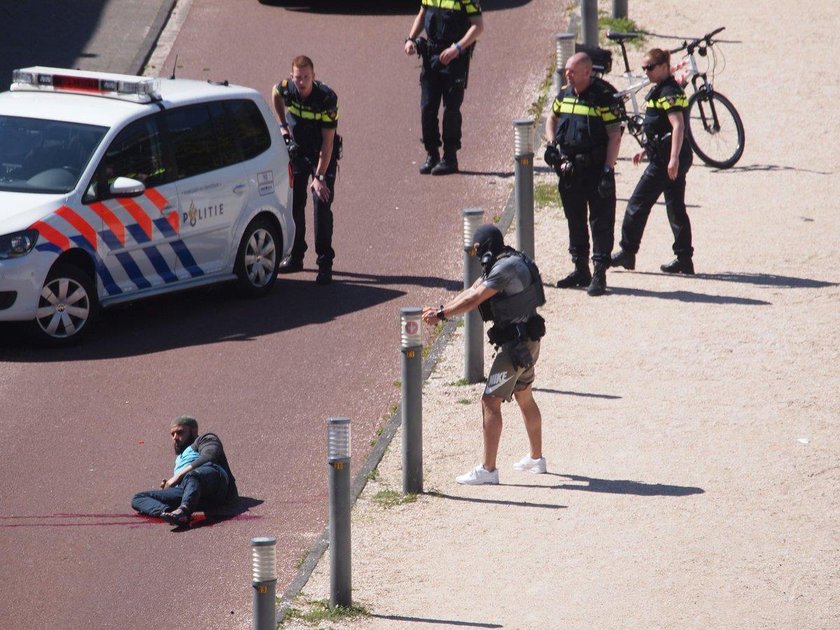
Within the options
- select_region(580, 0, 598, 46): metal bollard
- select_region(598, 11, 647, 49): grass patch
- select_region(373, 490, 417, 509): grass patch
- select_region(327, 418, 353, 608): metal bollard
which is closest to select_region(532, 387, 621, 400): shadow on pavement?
select_region(373, 490, 417, 509): grass patch

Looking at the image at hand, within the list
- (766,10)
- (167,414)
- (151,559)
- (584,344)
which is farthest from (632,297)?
(766,10)

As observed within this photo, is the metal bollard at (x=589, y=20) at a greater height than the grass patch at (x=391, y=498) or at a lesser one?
greater

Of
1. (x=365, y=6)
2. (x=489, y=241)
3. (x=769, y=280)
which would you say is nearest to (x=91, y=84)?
(x=489, y=241)

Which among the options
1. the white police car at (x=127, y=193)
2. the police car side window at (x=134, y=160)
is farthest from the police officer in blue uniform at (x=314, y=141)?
the police car side window at (x=134, y=160)

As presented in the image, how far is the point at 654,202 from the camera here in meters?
13.5

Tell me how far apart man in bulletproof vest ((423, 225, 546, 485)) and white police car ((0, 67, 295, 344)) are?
3646 mm

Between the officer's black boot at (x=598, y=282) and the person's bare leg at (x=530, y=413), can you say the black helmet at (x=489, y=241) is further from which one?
the officer's black boot at (x=598, y=282)

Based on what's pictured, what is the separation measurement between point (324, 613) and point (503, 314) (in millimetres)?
2288

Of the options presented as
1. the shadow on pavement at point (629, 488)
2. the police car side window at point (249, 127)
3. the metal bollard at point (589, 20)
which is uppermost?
the metal bollard at point (589, 20)

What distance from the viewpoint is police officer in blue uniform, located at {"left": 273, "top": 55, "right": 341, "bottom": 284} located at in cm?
1351

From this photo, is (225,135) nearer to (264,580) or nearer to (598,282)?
(598,282)

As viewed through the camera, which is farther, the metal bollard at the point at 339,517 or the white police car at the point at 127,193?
the white police car at the point at 127,193

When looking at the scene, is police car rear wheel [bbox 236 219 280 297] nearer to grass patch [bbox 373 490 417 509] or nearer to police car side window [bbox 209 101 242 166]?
police car side window [bbox 209 101 242 166]

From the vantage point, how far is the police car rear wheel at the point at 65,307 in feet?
38.8
